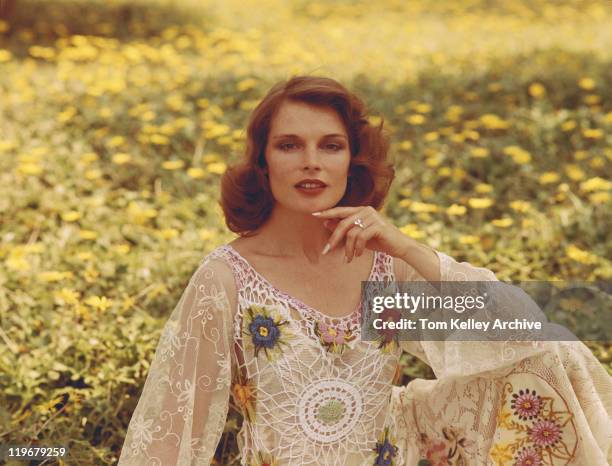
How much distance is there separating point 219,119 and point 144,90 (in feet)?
2.56

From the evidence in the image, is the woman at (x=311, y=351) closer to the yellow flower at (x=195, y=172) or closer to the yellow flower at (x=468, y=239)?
the yellow flower at (x=468, y=239)

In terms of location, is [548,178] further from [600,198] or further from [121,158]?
[121,158]

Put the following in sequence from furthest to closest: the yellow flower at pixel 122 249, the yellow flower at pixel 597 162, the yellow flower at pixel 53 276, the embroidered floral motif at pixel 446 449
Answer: the yellow flower at pixel 597 162, the yellow flower at pixel 122 249, the yellow flower at pixel 53 276, the embroidered floral motif at pixel 446 449

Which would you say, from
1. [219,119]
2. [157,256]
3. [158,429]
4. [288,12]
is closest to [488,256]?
[157,256]

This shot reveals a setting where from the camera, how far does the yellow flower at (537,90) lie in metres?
5.56

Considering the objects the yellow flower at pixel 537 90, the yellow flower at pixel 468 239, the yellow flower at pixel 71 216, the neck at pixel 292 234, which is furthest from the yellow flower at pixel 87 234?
the yellow flower at pixel 537 90

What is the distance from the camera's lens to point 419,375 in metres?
3.02

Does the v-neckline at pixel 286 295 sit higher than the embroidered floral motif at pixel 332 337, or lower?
higher

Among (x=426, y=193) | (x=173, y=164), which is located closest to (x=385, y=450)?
(x=426, y=193)

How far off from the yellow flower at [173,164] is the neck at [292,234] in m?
2.38

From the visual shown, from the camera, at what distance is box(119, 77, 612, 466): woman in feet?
6.61

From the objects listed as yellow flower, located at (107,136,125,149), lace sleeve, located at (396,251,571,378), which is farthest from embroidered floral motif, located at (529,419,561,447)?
yellow flower, located at (107,136,125,149)

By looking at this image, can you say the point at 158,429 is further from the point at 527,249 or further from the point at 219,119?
the point at 219,119

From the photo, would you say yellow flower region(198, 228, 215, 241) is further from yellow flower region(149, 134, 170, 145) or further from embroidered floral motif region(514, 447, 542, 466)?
embroidered floral motif region(514, 447, 542, 466)
